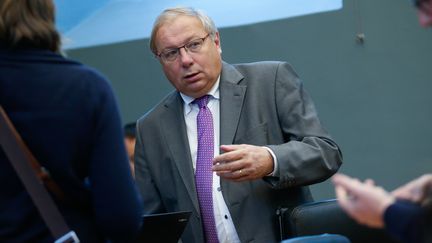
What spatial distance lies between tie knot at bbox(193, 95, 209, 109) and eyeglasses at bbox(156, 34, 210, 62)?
196 millimetres

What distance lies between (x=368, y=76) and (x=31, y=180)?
9.28ft

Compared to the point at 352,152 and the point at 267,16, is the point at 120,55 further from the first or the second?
the point at 352,152

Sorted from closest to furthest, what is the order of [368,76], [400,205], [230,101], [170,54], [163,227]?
[400,205]
[163,227]
[230,101]
[170,54]
[368,76]

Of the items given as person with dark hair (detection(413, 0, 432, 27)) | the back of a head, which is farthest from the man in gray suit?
person with dark hair (detection(413, 0, 432, 27))

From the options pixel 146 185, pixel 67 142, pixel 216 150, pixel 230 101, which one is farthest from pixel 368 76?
pixel 67 142

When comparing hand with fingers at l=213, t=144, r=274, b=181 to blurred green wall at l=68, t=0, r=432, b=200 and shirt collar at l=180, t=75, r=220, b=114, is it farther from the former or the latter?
blurred green wall at l=68, t=0, r=432, b=200

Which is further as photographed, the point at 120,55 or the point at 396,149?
the point at 120,55

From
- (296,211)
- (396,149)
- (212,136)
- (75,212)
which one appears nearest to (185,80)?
(212,136)

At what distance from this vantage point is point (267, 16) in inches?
185

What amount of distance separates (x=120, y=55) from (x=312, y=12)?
1224mm

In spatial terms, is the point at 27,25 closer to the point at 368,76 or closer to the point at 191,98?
the point at 191,98

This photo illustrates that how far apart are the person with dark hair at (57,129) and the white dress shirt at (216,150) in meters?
1.05

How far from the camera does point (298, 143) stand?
322 centimetres

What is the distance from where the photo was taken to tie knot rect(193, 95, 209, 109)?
341cm
